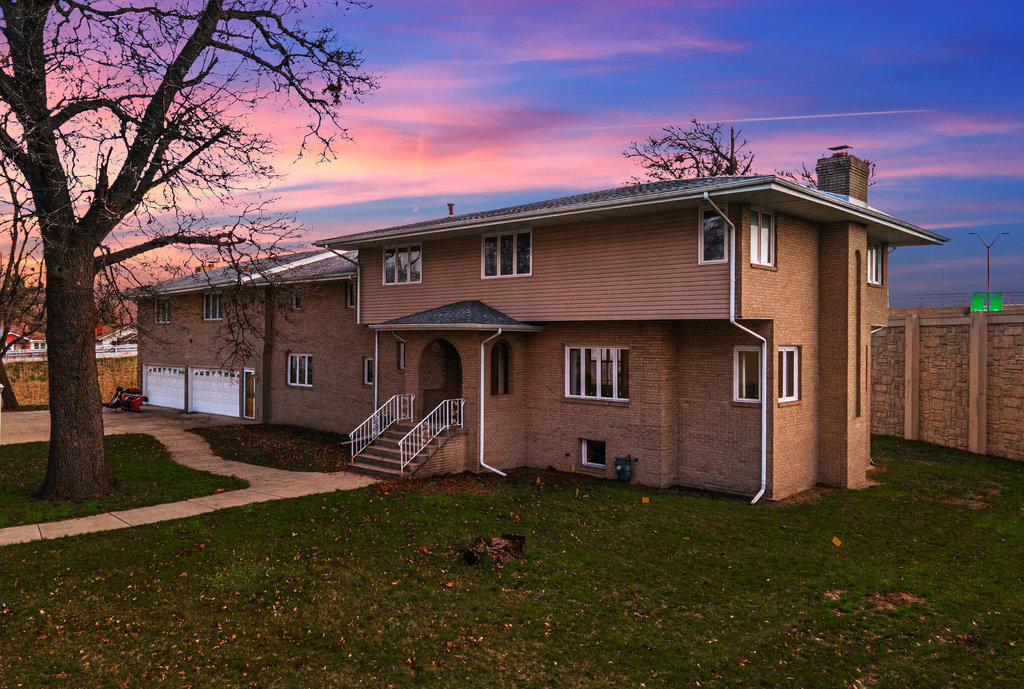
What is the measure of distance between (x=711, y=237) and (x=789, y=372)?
4288 mm

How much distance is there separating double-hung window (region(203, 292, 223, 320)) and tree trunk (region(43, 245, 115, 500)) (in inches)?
636

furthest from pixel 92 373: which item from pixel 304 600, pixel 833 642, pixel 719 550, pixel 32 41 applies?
pixel 833 642

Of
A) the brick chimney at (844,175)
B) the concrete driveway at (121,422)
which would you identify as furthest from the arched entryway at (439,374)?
the brick chimney at (844,175)

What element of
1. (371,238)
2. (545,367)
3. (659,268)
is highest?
(371,238)

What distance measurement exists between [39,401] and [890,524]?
4208 cm

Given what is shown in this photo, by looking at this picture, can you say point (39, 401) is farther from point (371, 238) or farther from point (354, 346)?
point (371, 238)

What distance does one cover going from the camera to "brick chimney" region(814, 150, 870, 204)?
18681 millimetres

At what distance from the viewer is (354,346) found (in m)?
23.9

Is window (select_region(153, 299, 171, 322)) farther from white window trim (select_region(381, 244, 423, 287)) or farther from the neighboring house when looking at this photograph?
white window trim (select_region(381, 244, 423, 287))

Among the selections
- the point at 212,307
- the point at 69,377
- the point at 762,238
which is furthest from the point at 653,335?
the point at 212,307

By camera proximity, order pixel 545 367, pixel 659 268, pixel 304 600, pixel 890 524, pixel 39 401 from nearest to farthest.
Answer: pixel 304 600
pixel 890 524
pixel 659 268
pixel 545 367
pixel 39 401

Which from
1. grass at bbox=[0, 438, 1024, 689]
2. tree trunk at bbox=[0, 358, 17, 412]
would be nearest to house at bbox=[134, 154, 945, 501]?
grass at bbox=[0, 438, 1024, 689]

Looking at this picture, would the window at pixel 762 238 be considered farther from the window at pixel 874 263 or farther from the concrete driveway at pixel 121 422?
the concrete driveway at pixel 121 422

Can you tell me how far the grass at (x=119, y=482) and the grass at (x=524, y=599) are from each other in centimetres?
209
